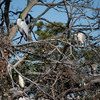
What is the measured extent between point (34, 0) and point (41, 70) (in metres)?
3.48

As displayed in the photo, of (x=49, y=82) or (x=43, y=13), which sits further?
(x=43, y=13)

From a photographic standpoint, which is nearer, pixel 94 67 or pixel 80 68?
pixel 80 68

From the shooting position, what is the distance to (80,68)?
437cm

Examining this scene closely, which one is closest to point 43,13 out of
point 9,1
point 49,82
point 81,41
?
point 9,1

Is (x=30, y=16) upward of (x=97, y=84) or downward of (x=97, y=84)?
upward

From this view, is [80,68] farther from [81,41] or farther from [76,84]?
[81,41]

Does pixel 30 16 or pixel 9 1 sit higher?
pixel 9 1

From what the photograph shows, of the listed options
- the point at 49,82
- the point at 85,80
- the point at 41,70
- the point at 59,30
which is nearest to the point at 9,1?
the point at 59,30

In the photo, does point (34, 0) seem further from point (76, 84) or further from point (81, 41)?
point (76, 84)

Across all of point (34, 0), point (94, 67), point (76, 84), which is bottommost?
point (76, 84)

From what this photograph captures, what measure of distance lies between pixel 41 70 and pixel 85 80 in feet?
4.58

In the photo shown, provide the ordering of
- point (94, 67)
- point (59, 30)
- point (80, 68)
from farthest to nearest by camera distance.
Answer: point (59, 30) → point (94, 67) → point (80, 68)

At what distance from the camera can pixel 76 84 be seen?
5117mm

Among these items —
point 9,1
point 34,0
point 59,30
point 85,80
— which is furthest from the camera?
point 59,30
